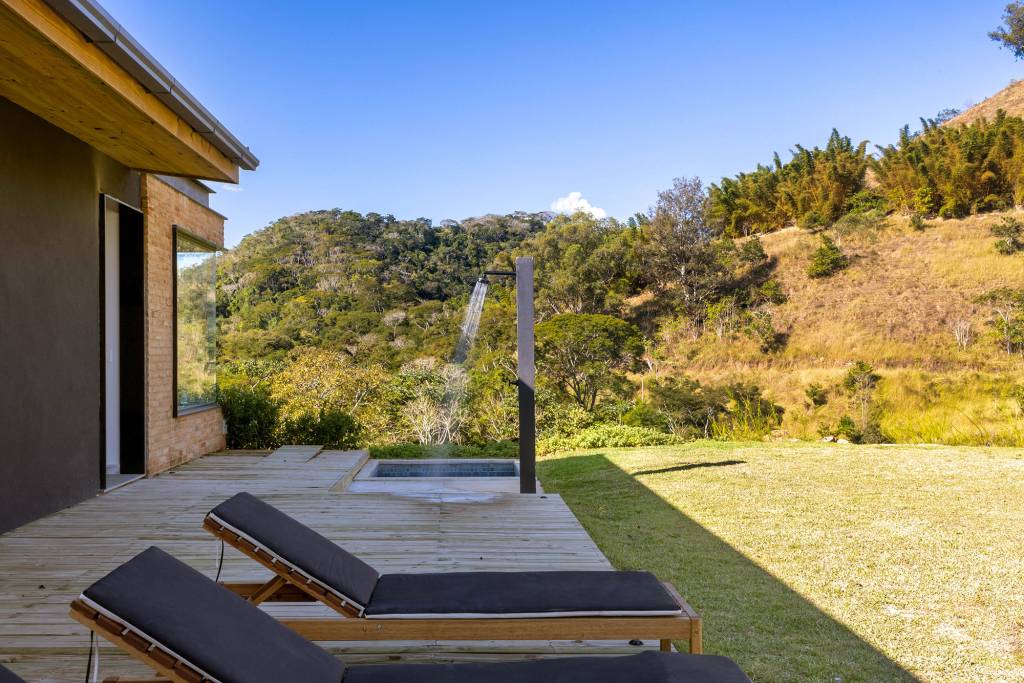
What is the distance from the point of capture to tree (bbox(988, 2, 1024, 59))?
2073cm

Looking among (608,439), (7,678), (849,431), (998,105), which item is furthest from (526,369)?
(998,105)

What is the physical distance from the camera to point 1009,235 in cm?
1941

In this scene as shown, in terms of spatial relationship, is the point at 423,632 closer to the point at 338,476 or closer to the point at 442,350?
the point at 338,476

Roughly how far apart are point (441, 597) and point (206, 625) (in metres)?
0.86

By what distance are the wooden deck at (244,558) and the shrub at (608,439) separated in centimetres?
576

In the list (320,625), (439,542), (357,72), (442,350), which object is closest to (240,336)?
(442,350)

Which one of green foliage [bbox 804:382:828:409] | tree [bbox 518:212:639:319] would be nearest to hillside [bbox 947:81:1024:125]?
tree [bbox 518:212:639:319]

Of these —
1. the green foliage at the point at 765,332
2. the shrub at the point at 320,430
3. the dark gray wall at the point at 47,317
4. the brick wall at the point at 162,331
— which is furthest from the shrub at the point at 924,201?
the dark gray wall at the point at 47,317

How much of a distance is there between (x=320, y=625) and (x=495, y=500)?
10.6 feet

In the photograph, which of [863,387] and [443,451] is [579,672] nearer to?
[443,451]

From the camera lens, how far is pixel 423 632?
95.3 inches

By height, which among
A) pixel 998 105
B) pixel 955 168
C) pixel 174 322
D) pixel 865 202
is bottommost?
pixel 174 322

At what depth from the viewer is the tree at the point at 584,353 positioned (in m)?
13.9

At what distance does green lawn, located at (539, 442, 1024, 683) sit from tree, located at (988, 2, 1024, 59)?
16.9 metres
